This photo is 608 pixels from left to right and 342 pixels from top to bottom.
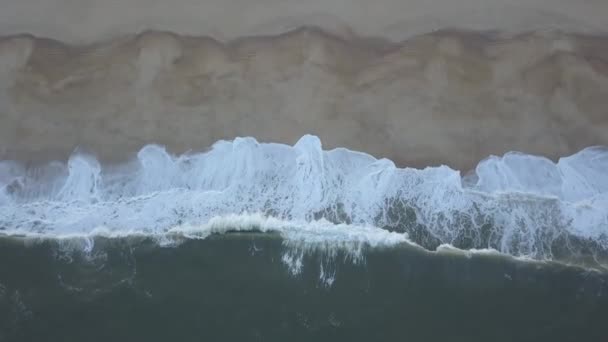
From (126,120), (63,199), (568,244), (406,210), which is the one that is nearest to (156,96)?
(126,120)

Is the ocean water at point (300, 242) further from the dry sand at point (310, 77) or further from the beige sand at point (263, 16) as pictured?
the beige sand at point (263, 16)

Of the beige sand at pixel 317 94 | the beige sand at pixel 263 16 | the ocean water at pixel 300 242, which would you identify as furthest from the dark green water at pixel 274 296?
the beige sand at pixel 263 16

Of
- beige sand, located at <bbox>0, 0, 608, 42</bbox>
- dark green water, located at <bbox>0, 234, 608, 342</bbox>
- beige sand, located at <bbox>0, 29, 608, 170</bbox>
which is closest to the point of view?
dark green water, located at <bbox>0, 234, 608, 342</bbox>

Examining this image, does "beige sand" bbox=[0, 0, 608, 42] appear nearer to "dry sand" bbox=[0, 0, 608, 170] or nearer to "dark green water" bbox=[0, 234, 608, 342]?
"dry sand" bbox=[0, 0, 608, 170]

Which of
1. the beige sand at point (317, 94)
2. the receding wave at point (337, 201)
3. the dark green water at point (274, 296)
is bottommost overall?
the dark green water at point (274, 296)

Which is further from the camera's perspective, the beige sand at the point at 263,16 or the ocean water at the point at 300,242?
the beige sand at the point at 263,16

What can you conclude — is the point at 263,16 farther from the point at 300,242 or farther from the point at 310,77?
the point at 300,242

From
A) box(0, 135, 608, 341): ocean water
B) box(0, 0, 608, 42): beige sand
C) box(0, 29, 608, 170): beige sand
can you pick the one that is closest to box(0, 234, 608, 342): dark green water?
box(0, 135, 608, 341): ocean water

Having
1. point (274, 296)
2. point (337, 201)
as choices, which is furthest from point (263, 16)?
point (274, 296)
